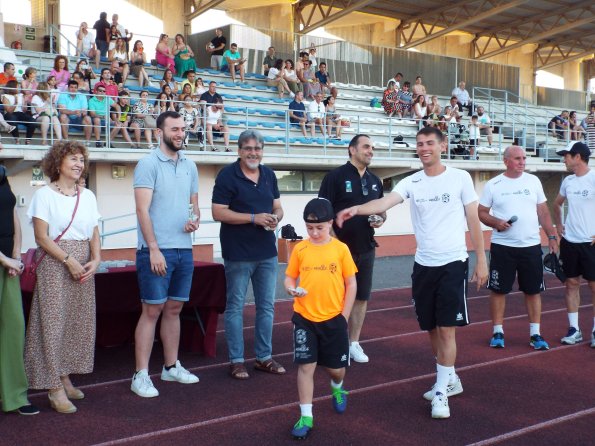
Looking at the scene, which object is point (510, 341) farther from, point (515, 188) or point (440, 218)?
point (440, 218)

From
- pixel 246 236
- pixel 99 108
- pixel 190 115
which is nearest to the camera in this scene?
pixel 246 236

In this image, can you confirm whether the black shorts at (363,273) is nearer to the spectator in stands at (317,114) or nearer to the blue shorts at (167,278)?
the blue shorts at (167,278)

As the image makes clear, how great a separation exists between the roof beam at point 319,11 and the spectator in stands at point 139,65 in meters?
9.26

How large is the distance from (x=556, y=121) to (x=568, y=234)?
68.8 ft

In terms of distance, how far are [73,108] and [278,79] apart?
7.56 meters

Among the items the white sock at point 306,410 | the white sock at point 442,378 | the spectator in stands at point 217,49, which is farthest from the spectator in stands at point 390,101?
Result: the white sock at point 306,410

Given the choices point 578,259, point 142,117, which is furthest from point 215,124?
point 578,259

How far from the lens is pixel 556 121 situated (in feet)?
87.6

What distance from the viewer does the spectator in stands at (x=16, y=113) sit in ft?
45.5

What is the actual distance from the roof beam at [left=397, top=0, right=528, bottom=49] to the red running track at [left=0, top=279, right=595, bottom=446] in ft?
73.1

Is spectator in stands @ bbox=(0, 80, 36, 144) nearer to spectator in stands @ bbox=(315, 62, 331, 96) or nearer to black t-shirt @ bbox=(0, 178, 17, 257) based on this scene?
black t-shirt @ bbox=(0, 178, 17, 257)

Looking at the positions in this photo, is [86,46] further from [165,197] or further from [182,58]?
[165,197]

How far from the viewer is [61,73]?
15.2m

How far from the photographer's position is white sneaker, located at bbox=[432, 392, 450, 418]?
15.9 ft
